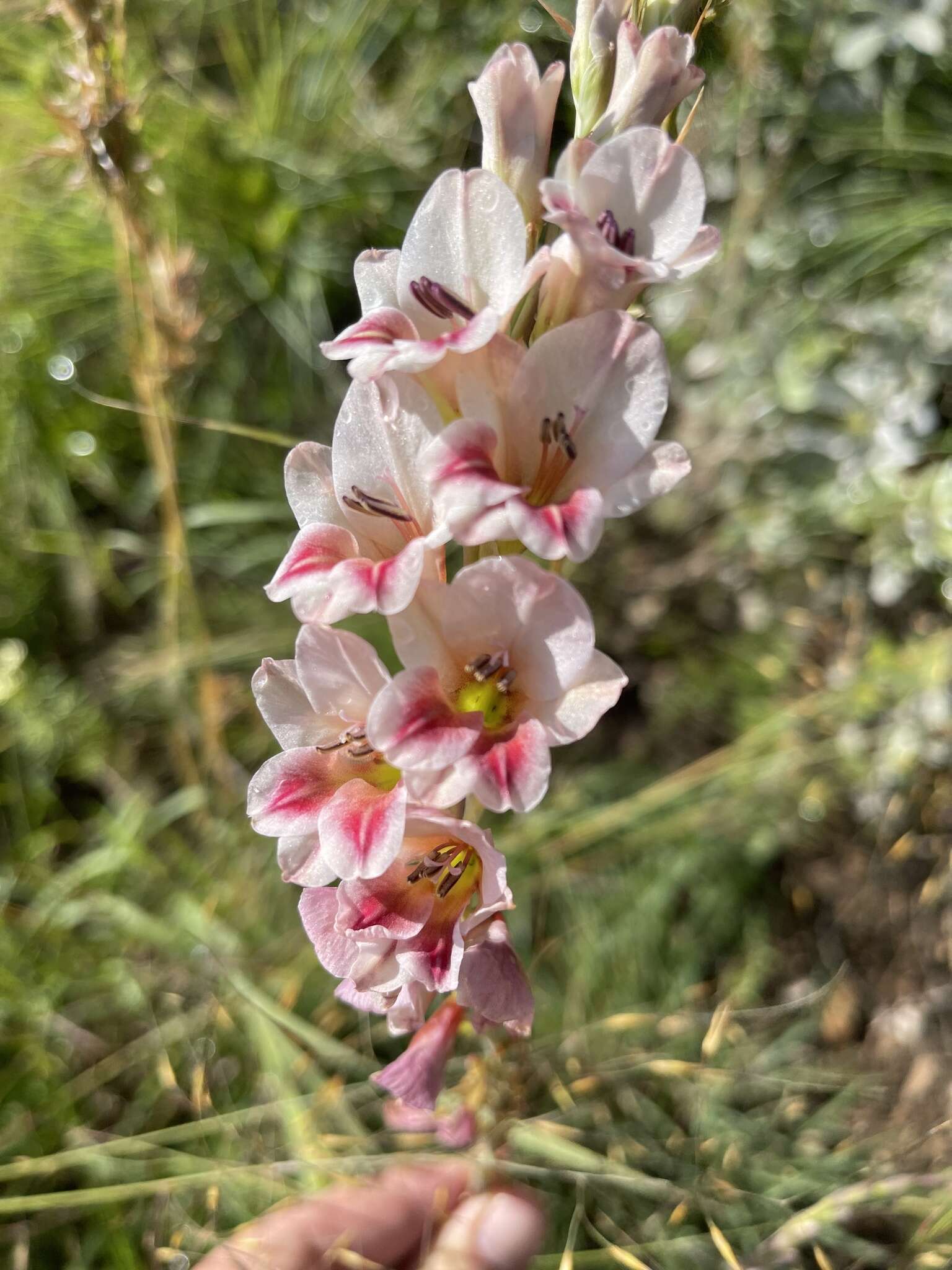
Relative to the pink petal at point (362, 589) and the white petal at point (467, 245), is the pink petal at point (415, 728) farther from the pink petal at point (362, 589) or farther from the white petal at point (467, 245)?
the white petal at point (467, 245)

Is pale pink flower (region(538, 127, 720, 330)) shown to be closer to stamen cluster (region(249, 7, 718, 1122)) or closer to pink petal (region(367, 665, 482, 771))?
stamen cluster (region(249, 7, 718, 1122))

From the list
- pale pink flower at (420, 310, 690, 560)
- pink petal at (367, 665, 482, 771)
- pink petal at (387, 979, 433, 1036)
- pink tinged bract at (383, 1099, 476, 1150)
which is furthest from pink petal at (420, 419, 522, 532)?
pink tinged bract at (383, 1099, 476, 1150)

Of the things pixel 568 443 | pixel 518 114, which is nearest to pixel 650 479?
pixel 568 443

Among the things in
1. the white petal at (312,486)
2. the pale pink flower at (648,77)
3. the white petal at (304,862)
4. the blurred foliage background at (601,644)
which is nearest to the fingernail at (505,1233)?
the blurred foliage background at (601,644)

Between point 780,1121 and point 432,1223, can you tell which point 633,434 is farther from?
point 780,1121

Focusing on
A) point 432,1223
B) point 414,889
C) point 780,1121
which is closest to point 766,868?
point 780,1121

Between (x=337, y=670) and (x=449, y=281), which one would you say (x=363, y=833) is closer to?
(x=337, y=670)

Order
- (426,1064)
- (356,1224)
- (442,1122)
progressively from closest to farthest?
(426,1064)
(442,1122)
(356,1224)
